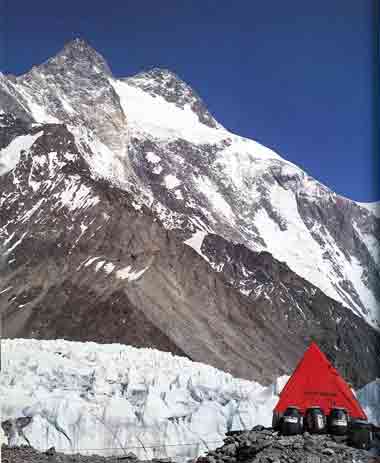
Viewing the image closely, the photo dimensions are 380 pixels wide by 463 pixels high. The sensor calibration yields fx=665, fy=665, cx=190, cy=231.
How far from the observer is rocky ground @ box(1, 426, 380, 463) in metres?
6.90

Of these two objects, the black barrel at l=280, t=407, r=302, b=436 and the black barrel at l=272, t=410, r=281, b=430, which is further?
the black barrel at l=272, t=410, r=281, b=430

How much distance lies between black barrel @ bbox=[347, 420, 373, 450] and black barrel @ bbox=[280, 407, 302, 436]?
2.13 ft

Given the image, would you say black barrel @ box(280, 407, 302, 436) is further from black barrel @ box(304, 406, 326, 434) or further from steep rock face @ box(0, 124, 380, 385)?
steep rock face @ box(0, 124, 380, 385)

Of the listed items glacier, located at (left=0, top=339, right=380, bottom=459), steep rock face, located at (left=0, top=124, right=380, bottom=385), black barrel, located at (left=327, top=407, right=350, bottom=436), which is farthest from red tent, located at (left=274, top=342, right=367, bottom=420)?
steep rock face, located at (left=0, top=124, right=380, bottom=385)

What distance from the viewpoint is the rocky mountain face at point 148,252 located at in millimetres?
37344

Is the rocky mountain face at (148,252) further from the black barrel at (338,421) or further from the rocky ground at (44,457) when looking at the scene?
the rocky ground at (44,457)

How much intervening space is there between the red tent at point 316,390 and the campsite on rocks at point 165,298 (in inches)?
0.7

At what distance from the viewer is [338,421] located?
7699mm

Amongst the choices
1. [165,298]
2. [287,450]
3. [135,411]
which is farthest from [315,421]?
[165,298]

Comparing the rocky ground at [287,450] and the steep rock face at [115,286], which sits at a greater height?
the steep rock face at [115,286]

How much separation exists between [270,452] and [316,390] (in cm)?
178

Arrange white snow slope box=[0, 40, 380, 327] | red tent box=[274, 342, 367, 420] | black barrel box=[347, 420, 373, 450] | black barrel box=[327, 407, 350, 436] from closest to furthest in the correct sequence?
black barrel box=[347, 420, 373, 450] → black barrel box=[327, 407, 350, 436] → red tent box=[274, 342, 367, 420] → white snow slope box=[0, 40, 380, 327]

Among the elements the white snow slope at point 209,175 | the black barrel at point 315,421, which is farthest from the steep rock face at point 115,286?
the black barrel at point 315,421

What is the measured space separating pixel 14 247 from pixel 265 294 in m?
27.5
